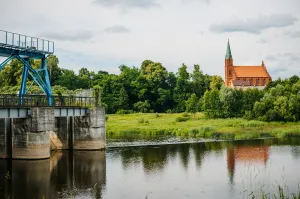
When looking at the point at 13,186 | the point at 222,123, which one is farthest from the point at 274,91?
the point at 13,186

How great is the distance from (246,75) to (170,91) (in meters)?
43.6

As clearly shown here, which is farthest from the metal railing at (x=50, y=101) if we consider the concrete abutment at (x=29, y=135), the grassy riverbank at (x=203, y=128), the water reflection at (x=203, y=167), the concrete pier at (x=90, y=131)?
the grassy riverbank at (x=203, y=128)

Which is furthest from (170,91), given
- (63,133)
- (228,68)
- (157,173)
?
(157,173)

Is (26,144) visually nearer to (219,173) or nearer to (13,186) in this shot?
(13,186)

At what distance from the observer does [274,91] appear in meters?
86.5

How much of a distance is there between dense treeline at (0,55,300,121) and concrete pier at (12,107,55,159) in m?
35.0

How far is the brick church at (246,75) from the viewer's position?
153250 millimetres

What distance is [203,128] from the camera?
7131cm

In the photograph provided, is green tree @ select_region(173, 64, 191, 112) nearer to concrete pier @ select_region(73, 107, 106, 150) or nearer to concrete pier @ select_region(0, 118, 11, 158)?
concrete pier @ select_region(73, 107, 106, 150)

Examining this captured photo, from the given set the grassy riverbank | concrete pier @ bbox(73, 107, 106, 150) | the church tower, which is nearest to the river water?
concrete pier @ bbox(73, 107, 106, 150)

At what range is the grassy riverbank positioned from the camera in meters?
67.9

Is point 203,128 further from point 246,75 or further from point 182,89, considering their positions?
point 246,75

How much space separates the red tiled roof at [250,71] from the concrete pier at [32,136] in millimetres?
120097

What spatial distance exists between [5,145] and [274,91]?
5883 cm
